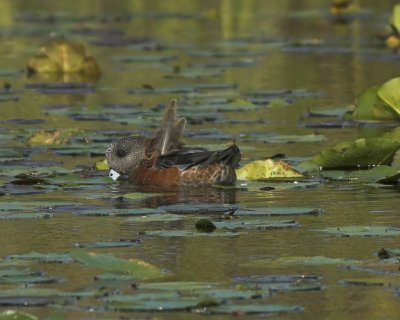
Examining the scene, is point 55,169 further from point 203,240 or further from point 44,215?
point 203,240

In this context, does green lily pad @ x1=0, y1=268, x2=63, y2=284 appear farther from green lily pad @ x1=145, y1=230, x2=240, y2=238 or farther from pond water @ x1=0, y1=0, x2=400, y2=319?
green lily pad @ x1=145, y1=230, x2=240, y2=238

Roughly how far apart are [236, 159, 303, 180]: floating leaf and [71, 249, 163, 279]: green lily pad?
3.04 m

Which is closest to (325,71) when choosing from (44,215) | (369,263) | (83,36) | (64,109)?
(64,109)

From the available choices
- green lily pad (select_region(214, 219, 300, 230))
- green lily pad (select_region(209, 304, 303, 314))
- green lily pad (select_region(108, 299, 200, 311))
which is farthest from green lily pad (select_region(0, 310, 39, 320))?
green lily pad (select_region(214, 219, 300, 230))

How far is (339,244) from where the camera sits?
7.90 m

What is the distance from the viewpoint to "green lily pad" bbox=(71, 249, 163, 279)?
711 centimetres

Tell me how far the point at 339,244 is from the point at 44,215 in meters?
1.93

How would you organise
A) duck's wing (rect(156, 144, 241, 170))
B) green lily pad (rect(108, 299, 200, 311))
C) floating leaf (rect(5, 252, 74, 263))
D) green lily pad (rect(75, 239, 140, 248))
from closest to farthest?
green lily pad (rect(108, 299, 200, 311))
floating leaf (rect(5, 252, 74, 263))
green lily pad (rect(75, 239, 140, 248))
duck's wing (rect(156, 144, 241, 170))

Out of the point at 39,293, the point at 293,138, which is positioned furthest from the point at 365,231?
the point at 293,138

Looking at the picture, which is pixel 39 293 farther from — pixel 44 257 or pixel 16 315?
pixel 44 257

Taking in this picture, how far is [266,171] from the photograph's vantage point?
1022 cm

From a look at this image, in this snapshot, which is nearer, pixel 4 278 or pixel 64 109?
pixel 4 278

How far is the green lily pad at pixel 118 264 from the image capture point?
23.3 ft

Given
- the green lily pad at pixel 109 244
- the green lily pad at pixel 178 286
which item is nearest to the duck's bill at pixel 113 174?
the green lily pad at pixel 109 244
